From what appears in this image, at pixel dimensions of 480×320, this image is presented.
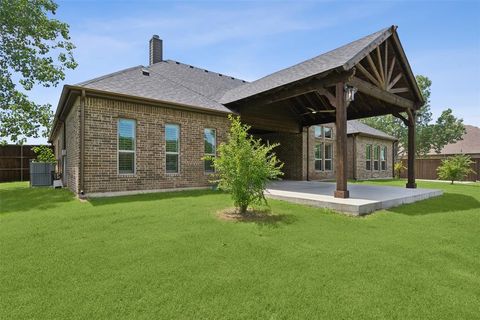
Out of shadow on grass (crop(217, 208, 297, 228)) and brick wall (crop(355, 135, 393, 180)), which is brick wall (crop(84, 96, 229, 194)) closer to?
shadow on grass (crop(217, 208, 297, 228))

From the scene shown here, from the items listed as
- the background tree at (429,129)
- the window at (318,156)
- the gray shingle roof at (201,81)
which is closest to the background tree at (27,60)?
the gray shingle roof at (201,81)

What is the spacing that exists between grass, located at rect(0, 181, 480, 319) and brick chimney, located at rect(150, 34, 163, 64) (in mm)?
12585

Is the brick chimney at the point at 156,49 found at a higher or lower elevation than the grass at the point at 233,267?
higher

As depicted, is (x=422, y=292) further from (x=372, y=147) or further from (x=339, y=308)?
(x=372, y=147)

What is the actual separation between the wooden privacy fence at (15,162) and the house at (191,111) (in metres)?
8.06

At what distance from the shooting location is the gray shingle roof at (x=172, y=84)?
8.96m

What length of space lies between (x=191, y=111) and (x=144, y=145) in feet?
7.62

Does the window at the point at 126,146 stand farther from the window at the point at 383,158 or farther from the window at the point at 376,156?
the window at the point at 383,158

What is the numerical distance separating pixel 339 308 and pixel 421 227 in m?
4.00

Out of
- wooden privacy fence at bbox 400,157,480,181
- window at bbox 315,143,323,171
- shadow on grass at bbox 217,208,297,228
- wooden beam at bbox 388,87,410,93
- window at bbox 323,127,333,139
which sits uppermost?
wooden beam at bbox 388,87,410,93

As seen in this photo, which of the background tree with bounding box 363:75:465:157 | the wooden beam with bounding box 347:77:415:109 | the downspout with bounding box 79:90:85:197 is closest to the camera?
the downspout with bounding box 79:90:85:197

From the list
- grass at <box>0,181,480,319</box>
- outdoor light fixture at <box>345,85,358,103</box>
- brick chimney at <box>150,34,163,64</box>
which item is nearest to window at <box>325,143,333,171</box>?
outdoor light fixture at <box>345,85,358,103</box>

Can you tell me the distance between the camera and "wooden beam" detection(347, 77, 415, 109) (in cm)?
800

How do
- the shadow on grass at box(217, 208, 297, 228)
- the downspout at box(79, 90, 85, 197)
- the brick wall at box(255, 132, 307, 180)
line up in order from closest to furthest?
the shadow on grass at box(217, 208, 297, 228) → the downspout at box(79, 90, 85, 197) → the brick wall at box(255, 132, 307, 180)
